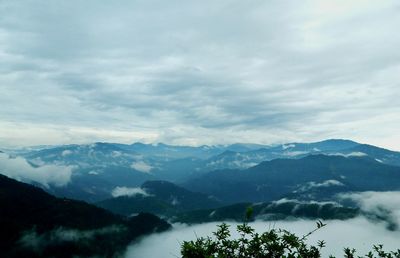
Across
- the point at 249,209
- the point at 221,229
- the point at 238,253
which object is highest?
the point at 249,209

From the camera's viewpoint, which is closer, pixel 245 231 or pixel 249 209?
pixel 249 209

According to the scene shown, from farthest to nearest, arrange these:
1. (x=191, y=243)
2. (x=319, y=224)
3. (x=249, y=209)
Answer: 1. (x=191, y=243)
2. (x=319, y=224)
3. (x=249, y=209)

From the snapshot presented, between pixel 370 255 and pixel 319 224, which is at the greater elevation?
pixel 319 224

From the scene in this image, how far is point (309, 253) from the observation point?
22.1m

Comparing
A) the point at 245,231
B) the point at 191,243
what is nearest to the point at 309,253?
the point at 245,231

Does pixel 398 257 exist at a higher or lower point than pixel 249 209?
lower

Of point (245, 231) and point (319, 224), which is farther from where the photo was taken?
point (245, 231)

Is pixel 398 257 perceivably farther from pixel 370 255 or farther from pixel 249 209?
pixel 249 209

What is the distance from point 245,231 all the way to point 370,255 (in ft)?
22.8

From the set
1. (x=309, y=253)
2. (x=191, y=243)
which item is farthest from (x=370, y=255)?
(x=191, y=243)

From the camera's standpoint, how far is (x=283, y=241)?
21.4 meters

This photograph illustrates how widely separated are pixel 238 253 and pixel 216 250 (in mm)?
1576

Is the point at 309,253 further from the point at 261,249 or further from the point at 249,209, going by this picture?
the point at 249,209

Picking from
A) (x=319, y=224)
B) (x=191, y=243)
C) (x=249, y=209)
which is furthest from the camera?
(x=191, y=243)
